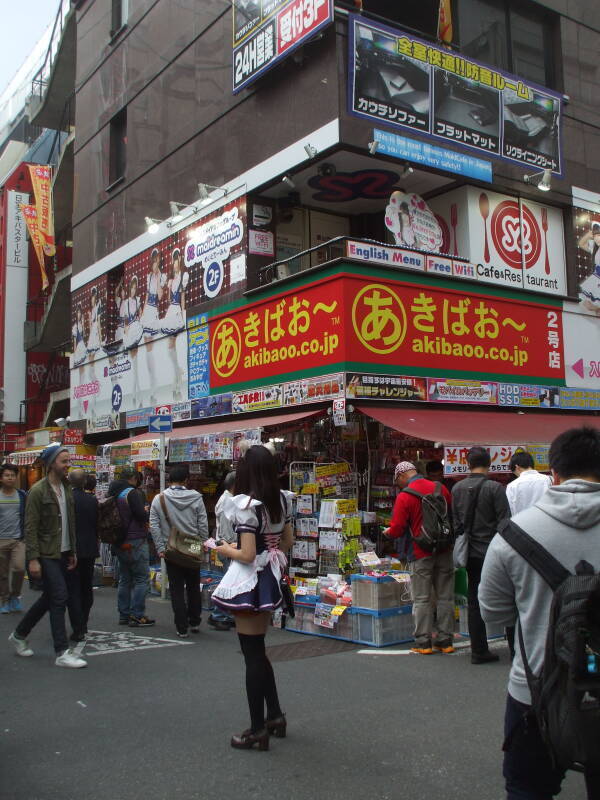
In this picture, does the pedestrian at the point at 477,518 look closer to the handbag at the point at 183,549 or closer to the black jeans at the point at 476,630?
the black jeans at the point at 476,630

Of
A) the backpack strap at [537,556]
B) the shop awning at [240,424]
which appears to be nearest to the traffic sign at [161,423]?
the shop awning at [240,424]

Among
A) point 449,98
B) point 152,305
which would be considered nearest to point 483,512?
point 449,98

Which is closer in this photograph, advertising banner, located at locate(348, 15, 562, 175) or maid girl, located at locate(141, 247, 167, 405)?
advertising banner, located at locate(348, 15, 562, 175)

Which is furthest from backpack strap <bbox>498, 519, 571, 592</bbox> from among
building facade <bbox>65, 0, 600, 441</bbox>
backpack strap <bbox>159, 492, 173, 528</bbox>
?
building facade <bbox>65, 0, 600, 441</bbox>

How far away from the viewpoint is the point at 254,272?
12695 millimetres

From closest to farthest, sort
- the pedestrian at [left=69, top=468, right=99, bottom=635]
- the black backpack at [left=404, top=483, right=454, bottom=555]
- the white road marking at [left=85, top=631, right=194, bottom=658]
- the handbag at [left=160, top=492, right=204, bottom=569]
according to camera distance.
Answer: the black backpack at [left=404, top=483, right=454, bottom=555] < the white road marking at [left=85, top=631, right=194, bottom=658] < the pedestrian at [left=69, top=468, right=99, bottom=635] < the handbag at [left=160, top=492, right=204, bottom=569]

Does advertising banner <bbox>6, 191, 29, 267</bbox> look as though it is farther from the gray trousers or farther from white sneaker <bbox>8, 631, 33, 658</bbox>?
the gray trousers

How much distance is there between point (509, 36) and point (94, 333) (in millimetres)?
11413

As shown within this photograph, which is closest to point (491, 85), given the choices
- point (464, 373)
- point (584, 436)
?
point (464, 373)

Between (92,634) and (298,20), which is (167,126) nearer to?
(298,20)

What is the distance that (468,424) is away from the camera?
35.3ft

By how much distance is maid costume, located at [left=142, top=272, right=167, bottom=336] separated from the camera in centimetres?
1575

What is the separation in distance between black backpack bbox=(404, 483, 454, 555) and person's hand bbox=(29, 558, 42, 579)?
3.46 m

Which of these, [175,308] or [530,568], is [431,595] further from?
[175,308]
